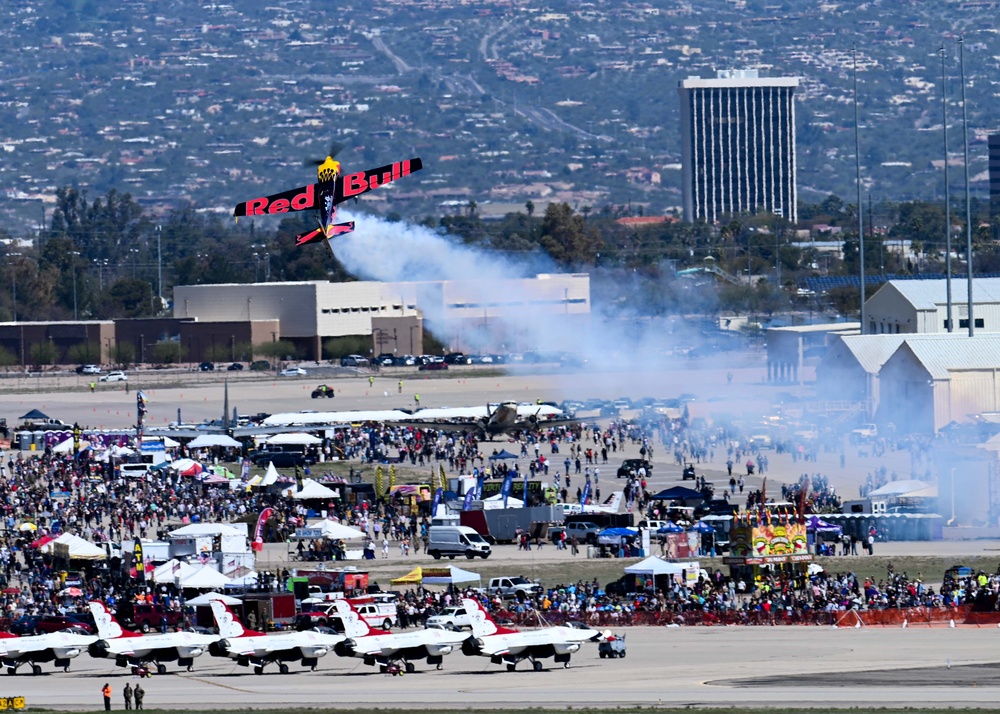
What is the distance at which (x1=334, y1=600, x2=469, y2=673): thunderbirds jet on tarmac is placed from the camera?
149ft

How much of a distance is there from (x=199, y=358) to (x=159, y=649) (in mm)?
110399

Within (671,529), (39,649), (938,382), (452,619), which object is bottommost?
(39,649)

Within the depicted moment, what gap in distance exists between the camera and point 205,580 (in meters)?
53.9

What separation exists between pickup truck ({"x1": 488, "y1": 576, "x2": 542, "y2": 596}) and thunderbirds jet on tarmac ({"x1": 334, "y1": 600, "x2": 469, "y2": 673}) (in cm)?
627

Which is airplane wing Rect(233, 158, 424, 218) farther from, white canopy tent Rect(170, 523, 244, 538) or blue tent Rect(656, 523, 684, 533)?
blue tent Rect(656, 523, 684, 533)

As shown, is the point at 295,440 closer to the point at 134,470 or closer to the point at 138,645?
the point at 134,470

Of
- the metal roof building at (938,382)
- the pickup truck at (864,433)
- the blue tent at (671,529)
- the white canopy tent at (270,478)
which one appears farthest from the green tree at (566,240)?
the blue tent at (671,529)

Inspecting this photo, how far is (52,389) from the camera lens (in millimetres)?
135000

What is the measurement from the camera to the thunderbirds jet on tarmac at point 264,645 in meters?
45.3

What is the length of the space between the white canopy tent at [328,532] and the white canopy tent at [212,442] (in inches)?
936

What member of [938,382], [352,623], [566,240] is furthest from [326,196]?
[566,240]

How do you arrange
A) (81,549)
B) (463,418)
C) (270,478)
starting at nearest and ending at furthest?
1. (81,549)
2. (270,478)
3. (463,418)

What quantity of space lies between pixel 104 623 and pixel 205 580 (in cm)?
819

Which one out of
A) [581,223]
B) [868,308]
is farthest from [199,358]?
[868,308]
